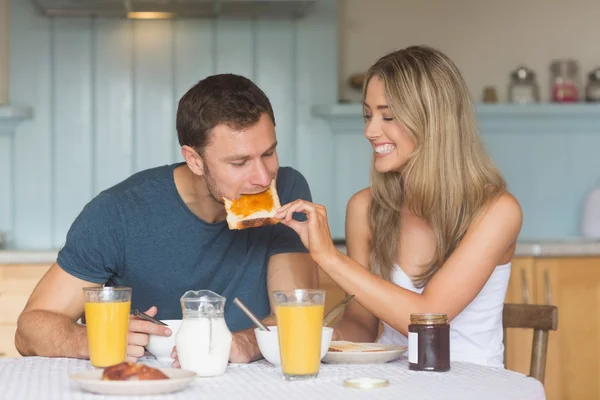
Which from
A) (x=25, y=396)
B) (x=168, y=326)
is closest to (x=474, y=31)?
(x=168, y=326)

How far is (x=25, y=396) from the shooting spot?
1370mm

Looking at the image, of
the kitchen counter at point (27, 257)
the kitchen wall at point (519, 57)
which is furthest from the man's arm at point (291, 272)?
the kitchen wall at point (519, 57)

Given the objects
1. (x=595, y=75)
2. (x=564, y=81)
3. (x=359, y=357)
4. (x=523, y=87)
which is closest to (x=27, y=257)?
(x=359, y=357)

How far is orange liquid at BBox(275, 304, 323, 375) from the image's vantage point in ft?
4.84

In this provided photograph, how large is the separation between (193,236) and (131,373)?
2.75 feet

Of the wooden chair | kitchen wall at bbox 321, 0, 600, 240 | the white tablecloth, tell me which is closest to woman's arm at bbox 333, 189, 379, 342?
the wooden chair

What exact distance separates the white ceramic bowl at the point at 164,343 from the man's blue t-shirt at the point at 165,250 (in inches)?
16.6

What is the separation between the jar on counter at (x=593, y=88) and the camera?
13.3 ft

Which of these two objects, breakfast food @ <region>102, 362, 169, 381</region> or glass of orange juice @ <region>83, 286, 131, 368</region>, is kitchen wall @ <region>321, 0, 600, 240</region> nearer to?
glass of orange juice @ <region>83, 286, 131, 368</region>

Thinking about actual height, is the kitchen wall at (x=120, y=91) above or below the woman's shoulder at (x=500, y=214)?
above

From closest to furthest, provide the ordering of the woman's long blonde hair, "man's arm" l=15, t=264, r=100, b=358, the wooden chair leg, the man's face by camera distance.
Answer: "man's arm" l=15, t=264, r=100, b=358, the man's face, the woman's long blonde hair, the wooden chair leg

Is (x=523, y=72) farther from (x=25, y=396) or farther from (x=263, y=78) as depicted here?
(x=25, y=396)

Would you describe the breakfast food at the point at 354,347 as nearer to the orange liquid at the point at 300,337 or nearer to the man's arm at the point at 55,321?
the orange liquid at the point at 300,337

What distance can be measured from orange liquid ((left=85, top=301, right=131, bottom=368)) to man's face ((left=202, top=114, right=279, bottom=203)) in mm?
543
